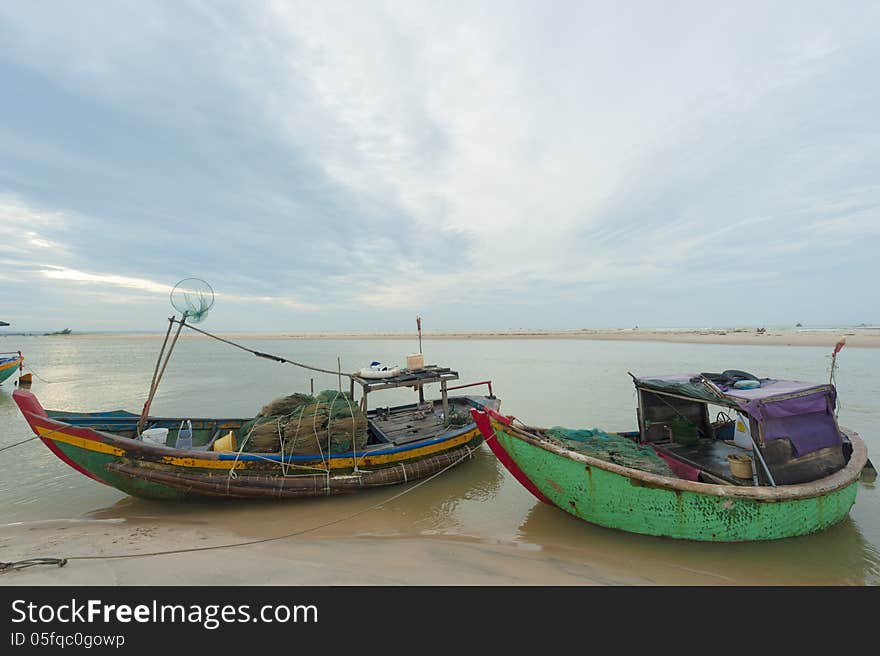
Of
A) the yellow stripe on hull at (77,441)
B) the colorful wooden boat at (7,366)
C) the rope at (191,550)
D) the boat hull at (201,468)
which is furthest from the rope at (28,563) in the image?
the colorful wooden boat at (7,366)

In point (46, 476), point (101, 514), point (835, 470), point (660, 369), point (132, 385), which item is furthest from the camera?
point (660, 369)

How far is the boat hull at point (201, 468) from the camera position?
20.8 feet

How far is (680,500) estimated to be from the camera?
18.1ft

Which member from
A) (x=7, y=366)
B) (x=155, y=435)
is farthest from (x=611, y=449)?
(x=7, y=366)

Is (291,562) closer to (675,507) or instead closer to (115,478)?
(115,478)

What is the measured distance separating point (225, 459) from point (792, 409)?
33.7 feet

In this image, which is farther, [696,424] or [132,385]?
[132,385]

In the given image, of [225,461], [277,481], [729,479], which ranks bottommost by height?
[729,479]

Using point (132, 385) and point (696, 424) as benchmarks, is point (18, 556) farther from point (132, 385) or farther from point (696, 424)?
point (132, 385)

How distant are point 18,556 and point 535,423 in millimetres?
13098

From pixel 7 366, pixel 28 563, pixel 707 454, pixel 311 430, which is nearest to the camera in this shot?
pixel 28 563

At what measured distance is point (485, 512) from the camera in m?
7.31
